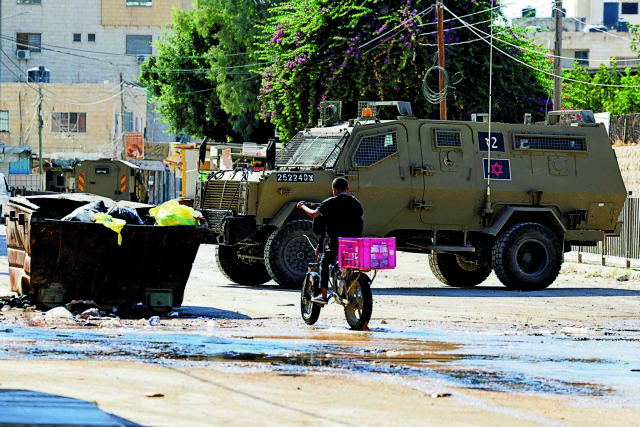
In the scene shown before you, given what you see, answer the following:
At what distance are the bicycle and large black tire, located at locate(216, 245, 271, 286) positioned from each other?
724 cm

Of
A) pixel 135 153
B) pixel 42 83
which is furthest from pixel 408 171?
pixel 42 83

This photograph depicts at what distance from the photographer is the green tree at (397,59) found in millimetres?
34875

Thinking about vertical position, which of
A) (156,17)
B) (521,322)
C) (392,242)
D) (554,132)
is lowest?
(521,322)

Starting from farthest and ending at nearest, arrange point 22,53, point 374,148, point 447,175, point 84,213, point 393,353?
point 22,53 → point 447,175 → point 374,148 → point 84,213 → point 393,353

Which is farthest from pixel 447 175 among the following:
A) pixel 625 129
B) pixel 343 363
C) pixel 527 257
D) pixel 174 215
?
pixel 343 363

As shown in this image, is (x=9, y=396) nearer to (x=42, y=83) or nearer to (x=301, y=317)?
(x=301, y=317)

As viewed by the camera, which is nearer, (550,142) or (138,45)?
(550,142)

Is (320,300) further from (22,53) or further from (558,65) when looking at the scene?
(22,53)

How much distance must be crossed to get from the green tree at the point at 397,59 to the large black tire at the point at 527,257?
12400mm

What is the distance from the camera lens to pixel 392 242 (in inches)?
530

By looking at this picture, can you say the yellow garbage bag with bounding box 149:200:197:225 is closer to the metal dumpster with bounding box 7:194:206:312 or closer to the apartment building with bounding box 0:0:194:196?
the metal dumpster with bounding box 7:194:206:312

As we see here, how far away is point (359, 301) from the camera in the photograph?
13688 millimetres

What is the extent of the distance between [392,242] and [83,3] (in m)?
79.9

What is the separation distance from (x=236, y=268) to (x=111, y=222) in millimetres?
6828
